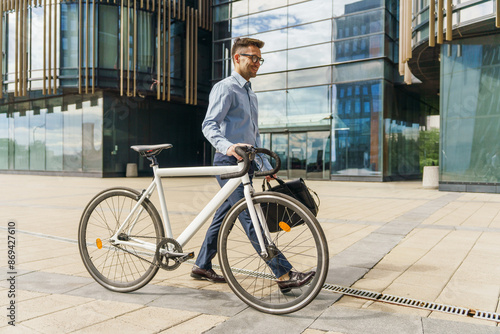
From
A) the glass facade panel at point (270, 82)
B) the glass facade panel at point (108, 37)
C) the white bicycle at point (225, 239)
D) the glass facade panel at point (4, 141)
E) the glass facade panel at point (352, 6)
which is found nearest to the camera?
the white bicycle at point (225, 239)

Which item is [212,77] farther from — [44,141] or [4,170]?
[4,170]

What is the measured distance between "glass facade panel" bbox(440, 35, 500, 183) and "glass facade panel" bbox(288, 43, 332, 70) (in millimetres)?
6635

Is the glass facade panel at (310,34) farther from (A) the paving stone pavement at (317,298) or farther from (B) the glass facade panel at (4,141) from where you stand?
(B) the glass facade panel at (4,141)

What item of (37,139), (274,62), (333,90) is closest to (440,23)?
(333,90)

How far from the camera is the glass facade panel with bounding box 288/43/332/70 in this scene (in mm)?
18906

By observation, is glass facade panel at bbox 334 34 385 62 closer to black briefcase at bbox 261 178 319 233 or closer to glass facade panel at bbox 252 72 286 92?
glass facade panel at bbox 252 72 286 92

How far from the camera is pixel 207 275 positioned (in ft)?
10.9

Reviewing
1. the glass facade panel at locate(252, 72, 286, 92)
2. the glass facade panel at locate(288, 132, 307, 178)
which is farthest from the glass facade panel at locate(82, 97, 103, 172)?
the glass facade panel at locate(288, 132, 307, 178)

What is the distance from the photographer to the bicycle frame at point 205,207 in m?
2.67

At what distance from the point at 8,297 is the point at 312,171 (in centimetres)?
1721

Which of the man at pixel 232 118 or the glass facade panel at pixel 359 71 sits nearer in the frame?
the man at pixel 232 118

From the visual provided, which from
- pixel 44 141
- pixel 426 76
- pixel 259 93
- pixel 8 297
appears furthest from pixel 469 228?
pixel 44 141

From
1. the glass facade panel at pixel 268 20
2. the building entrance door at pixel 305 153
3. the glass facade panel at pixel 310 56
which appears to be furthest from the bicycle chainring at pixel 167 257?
the glass facade panel at pixel 268 20

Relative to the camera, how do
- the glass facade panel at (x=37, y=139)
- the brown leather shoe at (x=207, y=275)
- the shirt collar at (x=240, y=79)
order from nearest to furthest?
the shirt collar at (x=240, y=79) < the brown leather shoe at (x=207, y=275) < the glass facade panel at (x=37, y=139)
